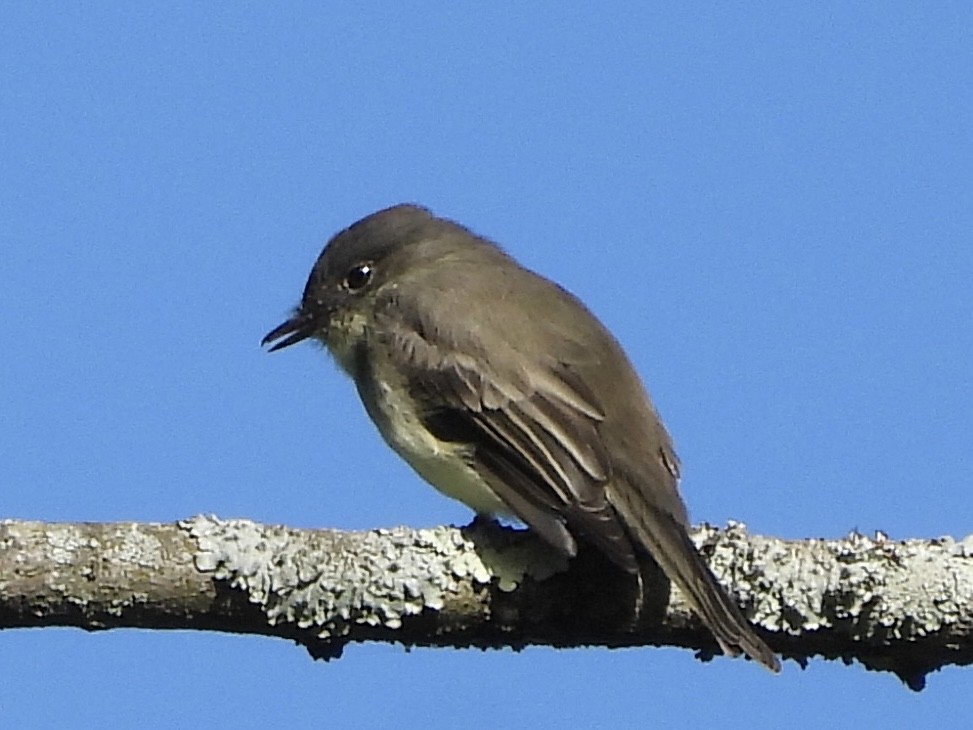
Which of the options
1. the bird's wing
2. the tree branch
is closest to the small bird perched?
the bird's wing

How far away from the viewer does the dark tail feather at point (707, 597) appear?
3.53 metres

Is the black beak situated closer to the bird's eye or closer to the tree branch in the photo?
the bird's eye

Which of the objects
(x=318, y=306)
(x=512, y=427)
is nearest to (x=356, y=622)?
(x=512, y=427)

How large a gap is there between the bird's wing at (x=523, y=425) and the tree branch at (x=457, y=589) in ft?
0.88

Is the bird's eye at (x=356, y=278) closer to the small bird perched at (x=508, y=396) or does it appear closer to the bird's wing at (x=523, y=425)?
the small bird perched at (x=508, y=396)

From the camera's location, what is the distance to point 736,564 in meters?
3.91

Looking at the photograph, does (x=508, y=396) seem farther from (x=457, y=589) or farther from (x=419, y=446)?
(x=457, y=589)

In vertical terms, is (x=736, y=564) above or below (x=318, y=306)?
below

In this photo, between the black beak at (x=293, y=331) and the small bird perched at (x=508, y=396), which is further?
the black beak at (x=293, y=331)

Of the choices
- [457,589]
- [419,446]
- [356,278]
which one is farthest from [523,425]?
[356,278]

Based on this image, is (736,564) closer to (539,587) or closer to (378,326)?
(539,587)

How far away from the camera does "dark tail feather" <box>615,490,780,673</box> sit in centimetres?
353

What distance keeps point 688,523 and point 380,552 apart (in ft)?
3.14

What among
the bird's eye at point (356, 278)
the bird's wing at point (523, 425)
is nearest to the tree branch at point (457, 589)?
the bird's wing at point (523, 425)
